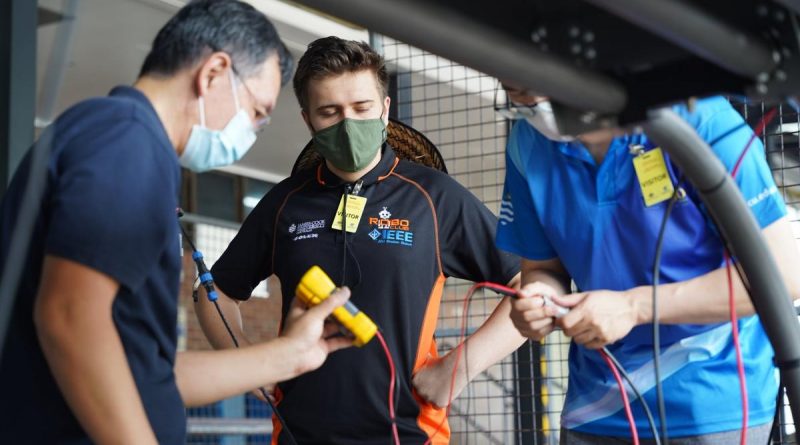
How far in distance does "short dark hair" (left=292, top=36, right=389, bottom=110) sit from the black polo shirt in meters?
0.22

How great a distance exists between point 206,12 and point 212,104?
0.16m

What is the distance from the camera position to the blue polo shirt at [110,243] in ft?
4.65

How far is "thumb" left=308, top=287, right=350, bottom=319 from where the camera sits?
178 cm

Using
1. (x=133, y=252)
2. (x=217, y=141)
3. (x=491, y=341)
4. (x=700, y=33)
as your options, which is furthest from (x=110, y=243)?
(x=491, y=341)

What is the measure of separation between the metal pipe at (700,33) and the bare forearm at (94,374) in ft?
2.73

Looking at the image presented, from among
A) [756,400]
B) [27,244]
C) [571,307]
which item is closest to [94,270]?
[27,244]

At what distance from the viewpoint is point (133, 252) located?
1.46m

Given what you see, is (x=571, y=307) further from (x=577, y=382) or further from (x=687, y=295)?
(x=577, y=382)

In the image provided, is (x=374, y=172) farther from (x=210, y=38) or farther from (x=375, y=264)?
(x=210, y=38)

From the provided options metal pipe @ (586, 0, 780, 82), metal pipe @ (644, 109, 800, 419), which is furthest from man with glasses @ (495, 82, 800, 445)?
metal pipe @ (586, 0, 780, 82)

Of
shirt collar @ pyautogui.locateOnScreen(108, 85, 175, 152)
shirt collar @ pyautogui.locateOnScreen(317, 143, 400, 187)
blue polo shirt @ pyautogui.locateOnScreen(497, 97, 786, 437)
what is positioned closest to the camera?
shirt collar @ pyautogui.locateOnScreen(108, 85, 175, 152)

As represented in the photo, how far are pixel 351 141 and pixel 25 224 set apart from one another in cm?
115

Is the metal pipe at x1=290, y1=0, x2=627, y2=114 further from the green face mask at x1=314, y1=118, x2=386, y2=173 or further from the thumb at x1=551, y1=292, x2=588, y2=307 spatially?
the green face mask at x1=314, y1=118, x2=386, y2=173

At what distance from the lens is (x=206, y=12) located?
5.50 feet
